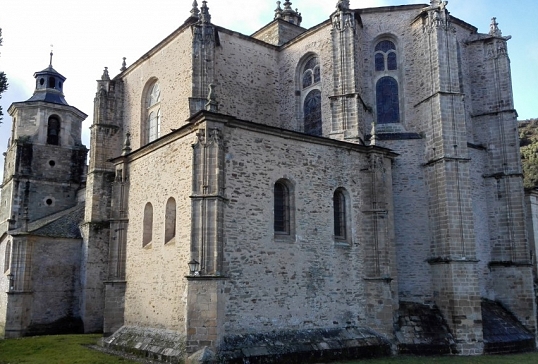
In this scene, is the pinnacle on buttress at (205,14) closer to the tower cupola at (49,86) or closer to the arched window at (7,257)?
the arched window at (7,257)

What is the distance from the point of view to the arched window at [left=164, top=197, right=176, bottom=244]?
1681 cm

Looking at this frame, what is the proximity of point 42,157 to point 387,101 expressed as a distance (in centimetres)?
2161

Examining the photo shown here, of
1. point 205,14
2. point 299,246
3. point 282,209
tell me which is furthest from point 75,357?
point 205,14

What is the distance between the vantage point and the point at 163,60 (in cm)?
2402

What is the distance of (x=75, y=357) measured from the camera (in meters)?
16.3

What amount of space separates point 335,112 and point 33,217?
20.5 meters

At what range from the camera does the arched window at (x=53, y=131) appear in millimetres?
33050

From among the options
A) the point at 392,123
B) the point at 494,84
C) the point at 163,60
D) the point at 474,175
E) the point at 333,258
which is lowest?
the point at 333,258

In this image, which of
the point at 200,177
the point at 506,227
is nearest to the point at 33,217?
the point at 200,177

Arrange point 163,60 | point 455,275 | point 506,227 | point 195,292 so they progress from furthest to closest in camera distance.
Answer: point 163,60 → point 506,227 → point 455,275 → point 195,292

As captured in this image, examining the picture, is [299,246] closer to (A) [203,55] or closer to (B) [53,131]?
(A) [203,55]

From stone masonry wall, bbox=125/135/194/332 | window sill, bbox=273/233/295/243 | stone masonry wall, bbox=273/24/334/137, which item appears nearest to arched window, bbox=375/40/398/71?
A: stone masonry wall, bbox=273/24/334/137

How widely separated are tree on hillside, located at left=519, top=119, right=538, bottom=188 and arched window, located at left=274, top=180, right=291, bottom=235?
2616 centimetres

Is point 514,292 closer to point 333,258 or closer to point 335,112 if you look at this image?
point 333,258
